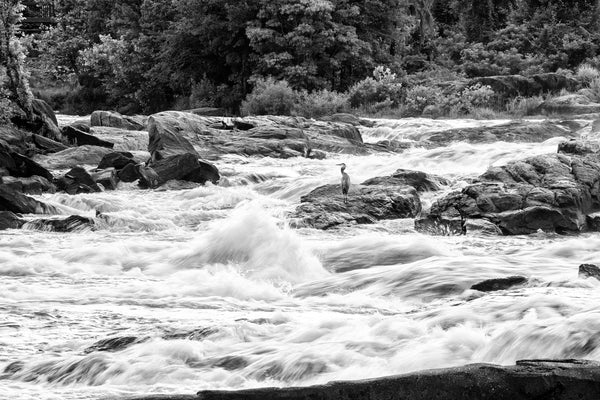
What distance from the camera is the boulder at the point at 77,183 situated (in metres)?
18.2

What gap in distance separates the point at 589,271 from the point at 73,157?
622 inches

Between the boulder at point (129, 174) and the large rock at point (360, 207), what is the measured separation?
5126 millimetres

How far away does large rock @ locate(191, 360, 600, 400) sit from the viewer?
159 inches

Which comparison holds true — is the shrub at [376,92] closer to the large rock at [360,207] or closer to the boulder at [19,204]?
the large rock at [360,207]

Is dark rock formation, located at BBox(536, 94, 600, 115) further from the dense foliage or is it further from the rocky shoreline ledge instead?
the rocky shoreline ledge

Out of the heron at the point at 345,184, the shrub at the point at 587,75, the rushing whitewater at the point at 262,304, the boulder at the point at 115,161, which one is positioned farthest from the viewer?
the shrub at the point at 587,75

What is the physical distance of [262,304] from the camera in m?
8.88

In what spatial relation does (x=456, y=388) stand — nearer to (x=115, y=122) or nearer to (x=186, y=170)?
(x=186, y=170)

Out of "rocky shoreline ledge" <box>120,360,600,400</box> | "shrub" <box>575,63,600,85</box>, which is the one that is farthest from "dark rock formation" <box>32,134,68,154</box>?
"rocky shoreline ledge" <box>120,360,600,400</box>

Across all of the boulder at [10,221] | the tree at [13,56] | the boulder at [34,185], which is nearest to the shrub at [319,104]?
the tree at [13,56]

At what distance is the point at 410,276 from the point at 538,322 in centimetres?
287

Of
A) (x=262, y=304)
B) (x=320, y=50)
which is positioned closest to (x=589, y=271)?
(x=262, y=304)

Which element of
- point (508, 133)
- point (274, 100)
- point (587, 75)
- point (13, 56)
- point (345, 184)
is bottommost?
point (274, 100)

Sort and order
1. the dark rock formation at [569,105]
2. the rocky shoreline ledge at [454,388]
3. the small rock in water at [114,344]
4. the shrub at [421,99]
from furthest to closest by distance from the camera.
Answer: the shrub at [421,99]
the dark rock formation at [569,105]
the small rock in water at [114,344]
the rocky shoreline ledge at [454,388]
